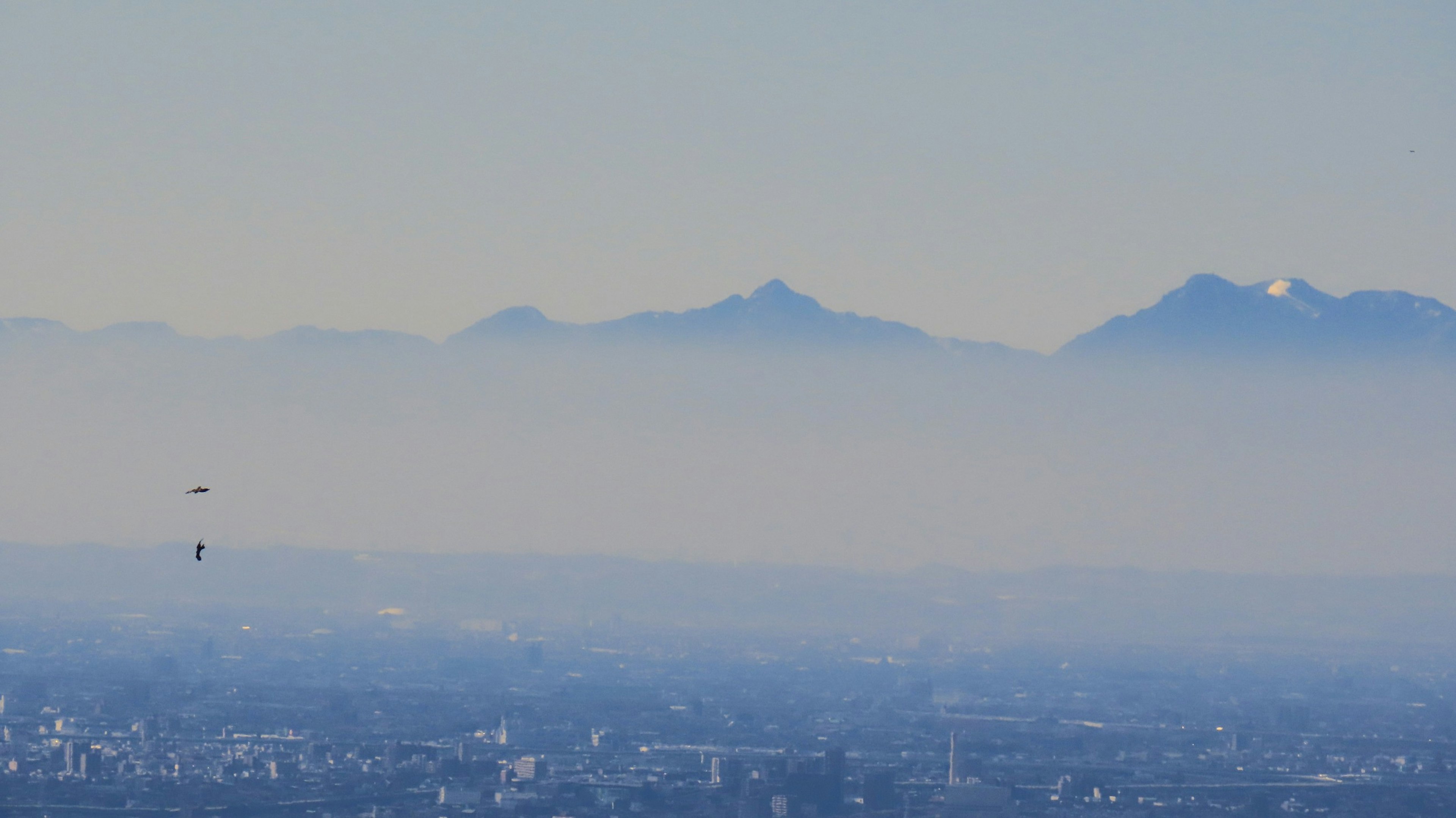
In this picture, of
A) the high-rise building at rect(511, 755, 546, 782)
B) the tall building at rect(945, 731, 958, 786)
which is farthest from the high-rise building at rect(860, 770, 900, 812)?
the high-rise building at rect(511, 755, 546, 782)

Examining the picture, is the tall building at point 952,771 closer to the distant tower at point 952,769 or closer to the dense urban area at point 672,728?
the distant tower at point 952,769

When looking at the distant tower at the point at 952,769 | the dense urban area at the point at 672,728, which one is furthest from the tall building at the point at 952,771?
the dense urban area at the point at 672,728

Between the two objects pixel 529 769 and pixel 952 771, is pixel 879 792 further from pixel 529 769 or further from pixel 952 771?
pixel 529 769

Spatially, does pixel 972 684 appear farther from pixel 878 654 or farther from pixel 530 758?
pixel 530 758

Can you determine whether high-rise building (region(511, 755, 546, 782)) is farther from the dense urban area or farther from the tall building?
the tall building

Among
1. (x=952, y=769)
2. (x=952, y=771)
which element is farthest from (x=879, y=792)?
(x=952, y=769)

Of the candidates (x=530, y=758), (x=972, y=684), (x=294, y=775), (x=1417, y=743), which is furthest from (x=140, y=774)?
(x=972, y=684)
